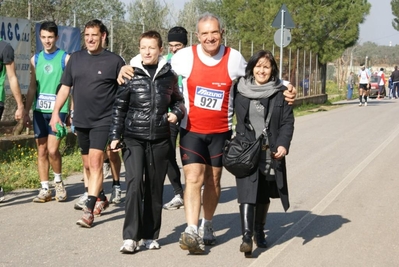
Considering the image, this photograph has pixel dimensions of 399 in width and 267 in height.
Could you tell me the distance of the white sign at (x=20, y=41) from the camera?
12.2 meters

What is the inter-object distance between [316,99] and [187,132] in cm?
2756

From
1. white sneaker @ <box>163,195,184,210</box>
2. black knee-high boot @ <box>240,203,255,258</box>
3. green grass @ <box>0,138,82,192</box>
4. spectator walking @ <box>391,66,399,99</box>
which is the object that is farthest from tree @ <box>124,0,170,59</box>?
spectator walking @ <box>391,66,399,99</box>

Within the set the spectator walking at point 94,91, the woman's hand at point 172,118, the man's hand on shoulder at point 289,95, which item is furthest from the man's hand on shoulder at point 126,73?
the man's hand on shoulder at point 289,95

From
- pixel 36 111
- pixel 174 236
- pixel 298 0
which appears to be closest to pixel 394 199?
pixel 174 236

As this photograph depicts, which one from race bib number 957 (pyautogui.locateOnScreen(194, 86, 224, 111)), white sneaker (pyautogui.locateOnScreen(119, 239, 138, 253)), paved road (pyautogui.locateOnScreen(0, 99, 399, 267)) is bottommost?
paved road (pyautogui.locateOnScreen(0, 99, 399, 267))

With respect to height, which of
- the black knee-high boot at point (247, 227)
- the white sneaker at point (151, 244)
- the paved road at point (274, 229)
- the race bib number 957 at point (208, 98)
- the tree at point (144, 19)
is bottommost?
the paved road at point (274, 229)

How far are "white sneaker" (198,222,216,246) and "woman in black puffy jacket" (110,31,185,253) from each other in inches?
16.5

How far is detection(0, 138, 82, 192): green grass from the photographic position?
33.5 feet

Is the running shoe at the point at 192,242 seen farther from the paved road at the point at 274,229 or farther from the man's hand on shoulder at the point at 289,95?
the man's hand on shoulder at the point at 289,95

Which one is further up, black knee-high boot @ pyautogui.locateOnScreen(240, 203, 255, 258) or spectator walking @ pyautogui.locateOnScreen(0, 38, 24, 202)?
spectator walking @ pyautogui.locateOnScreen(0, 38, 24, 202)

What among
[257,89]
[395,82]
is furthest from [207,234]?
[395,82]

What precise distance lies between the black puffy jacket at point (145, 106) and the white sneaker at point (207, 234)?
0.92 metres

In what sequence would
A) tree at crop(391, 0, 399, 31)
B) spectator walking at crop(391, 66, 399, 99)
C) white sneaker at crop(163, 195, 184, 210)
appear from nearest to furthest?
white sneaker at crop(163, 195, 184, 210) → spectator walking at crop(391, 66, 399, 99) → tree at crop(391, 0, 399, 31)

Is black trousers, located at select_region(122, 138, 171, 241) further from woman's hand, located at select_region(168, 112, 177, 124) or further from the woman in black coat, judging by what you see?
the woman in black coat
